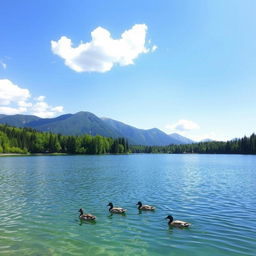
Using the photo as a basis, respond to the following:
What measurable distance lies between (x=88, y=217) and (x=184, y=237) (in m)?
8.92

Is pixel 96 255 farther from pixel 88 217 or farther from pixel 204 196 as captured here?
pixel 204 196

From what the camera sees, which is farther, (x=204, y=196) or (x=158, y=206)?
(x=204, y=196)

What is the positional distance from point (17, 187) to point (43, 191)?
603cm

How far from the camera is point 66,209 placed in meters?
28.9

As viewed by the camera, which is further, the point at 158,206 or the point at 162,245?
the point at 158,206

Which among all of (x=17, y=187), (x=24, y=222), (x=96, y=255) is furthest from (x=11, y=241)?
(x=17, y=187)

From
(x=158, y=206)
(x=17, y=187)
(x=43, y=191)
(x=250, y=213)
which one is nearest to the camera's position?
(x=250, y=213)

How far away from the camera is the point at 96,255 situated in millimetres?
16547

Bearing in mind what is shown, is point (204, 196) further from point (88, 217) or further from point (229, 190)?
point (88, 217)

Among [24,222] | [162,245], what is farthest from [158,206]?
[24,222]

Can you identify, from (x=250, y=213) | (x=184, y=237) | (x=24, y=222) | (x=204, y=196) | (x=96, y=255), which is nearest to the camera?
(x=96, y=255)

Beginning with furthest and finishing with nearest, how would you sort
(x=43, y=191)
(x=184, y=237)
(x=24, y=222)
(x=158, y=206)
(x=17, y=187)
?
(x=17, y=187), (x=43, y=191), (x=158, y=206), (x=24, y=222), (x=184, y=237)

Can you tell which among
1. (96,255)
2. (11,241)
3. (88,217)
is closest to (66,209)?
(88,217)

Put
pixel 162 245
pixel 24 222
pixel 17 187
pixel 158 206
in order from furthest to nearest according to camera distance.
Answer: pixel 17 187 < pixel 158 206 < pixel 24 222 < pixel 162 245
